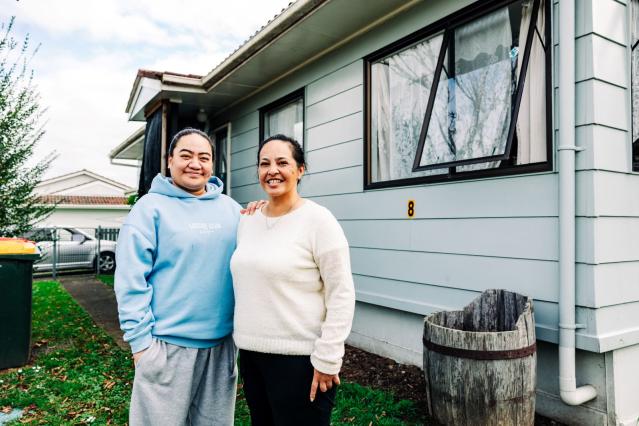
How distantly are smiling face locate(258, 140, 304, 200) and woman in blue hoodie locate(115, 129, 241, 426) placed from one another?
0.29 m

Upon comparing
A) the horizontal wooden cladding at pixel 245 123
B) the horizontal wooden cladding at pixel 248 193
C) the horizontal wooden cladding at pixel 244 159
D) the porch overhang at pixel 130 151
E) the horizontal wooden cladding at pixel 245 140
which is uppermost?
the porch overhang at pixel 130 151

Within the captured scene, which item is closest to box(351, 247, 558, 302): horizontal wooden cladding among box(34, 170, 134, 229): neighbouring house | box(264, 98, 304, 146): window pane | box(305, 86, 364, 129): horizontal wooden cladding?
box(305, 86, 364, 129): horizontal wooden cladding

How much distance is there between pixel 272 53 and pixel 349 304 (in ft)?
13.7

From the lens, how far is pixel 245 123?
22.8ft

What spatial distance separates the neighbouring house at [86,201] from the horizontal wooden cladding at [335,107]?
55.9 feet

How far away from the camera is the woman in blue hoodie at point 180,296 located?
1.78 metres

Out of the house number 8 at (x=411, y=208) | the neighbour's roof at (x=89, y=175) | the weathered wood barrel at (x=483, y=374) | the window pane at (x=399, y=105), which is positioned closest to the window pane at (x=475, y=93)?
the window pane at (x=399, y=105)

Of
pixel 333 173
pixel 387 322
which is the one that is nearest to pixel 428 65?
pixel 333 173

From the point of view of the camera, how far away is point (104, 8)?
8.21 meters

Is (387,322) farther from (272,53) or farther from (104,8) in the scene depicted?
(104,8)

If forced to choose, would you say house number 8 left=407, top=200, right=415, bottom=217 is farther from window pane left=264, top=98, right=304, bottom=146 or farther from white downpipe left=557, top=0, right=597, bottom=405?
window pane left=264, top=98, right=304, bottom=146

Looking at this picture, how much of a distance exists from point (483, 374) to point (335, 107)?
3199mm

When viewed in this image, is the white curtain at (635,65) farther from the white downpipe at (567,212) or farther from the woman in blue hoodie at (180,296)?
the woman in blue hoodie at (180,296)

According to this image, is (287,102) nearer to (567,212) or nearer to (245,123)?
(245,123)
